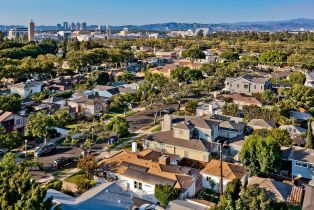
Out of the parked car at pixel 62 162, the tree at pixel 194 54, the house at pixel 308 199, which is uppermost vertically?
the tree at pixel 194 54

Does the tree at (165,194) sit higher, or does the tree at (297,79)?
the tree at (297,79)

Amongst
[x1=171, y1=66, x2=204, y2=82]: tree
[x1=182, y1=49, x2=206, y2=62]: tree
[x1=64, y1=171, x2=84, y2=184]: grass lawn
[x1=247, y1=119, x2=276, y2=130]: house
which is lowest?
[x1=64, y1=171, x2=84, y2=184]: grass lawn

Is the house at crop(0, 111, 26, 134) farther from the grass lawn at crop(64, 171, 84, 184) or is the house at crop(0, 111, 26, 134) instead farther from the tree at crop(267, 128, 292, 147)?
the tree at crop(267, 128, 292, 147)

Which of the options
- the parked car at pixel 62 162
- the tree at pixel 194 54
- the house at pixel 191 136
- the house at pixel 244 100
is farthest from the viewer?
the tree at pixel 194 54

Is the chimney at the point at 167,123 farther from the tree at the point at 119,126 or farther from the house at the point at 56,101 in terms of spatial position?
the house at the point at 56,101

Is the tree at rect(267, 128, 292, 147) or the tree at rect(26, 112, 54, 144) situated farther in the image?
the tree at rect(26, 112, 54, 144)

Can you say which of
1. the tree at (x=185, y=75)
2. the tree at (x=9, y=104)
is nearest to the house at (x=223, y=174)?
the tree at (x=9, y=104)

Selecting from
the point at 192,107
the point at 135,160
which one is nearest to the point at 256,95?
the point at 192,107

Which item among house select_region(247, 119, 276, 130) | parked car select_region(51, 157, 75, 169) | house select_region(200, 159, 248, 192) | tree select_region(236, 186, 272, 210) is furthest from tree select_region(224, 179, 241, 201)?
house select_region(247, 119, 276, 130)

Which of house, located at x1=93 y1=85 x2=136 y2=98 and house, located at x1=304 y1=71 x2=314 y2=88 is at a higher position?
house, located at x1=304 y1=71 x2=314 y2=88
